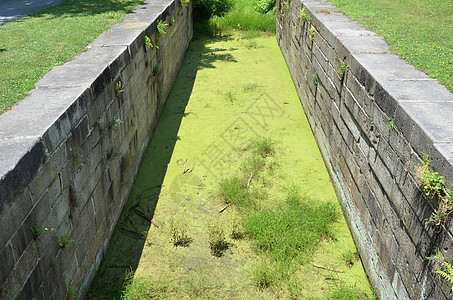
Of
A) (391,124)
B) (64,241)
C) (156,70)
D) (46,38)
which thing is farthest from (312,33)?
(64,241)

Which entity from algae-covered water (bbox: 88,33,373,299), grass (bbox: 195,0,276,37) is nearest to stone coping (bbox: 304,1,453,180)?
algae-covered water (bbox: 88,33,373,299)

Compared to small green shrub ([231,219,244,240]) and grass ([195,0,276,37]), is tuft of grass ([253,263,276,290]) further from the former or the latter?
grass ([195,0,276,37])

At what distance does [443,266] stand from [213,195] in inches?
138

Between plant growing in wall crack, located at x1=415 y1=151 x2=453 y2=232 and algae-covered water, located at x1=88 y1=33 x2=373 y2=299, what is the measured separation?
1.66m

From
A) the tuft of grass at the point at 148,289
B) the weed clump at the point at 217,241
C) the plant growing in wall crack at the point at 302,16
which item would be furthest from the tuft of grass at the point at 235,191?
the plant growing in wall crack at the point at 302,16

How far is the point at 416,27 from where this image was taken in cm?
696

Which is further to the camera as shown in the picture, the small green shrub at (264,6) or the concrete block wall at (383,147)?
the small green shrub at (264,6)

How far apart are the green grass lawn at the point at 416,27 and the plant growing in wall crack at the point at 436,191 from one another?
1.60 meters

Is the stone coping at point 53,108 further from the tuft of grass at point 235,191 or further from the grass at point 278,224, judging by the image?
the grass at point 278,224

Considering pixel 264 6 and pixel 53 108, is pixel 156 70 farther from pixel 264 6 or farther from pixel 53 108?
pixel 264 6

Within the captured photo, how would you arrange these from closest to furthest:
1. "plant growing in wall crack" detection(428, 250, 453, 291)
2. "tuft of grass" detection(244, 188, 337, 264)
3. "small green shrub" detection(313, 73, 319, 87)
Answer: "plant growing in wall crack" detection(428, 250, 453, 291)
"tuft of grass" detection(244, 188, 337, 264)
"small green shrub" detection(313, 73, 319, 87)

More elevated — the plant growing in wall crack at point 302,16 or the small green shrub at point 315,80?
the plant growing in wall crack at point 302,16

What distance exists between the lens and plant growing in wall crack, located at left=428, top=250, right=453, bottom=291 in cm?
297

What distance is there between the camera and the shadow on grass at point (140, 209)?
468 cm
